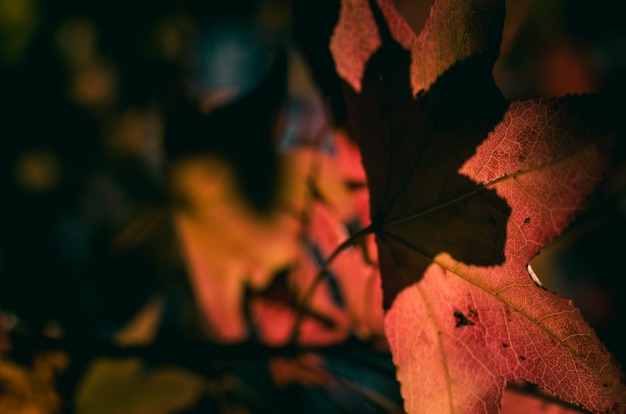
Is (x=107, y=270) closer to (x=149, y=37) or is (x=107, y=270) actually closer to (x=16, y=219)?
(x=16, y=219)

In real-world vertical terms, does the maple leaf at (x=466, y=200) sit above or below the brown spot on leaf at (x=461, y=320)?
above

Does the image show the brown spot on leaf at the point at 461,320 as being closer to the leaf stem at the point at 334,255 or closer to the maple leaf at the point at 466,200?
the maple leaf at the point at 466,200

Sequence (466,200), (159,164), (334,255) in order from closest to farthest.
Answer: (466,200) < (334,255) < (159,164)

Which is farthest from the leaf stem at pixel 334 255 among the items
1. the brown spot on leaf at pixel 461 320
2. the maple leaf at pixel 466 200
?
the brown spot on leaf at pixel 461 320

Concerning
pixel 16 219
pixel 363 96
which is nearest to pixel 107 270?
pixel 16 219

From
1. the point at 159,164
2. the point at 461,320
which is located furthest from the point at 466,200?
the point at 159,164

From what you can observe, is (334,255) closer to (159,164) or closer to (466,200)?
(466,200)

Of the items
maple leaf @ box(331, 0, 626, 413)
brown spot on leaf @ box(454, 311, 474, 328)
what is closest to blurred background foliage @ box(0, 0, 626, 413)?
maple leaf @ box(331, 0, 626, 413)

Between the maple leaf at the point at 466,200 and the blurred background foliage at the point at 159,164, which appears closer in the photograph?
the maple leaf at the point at 466,200
